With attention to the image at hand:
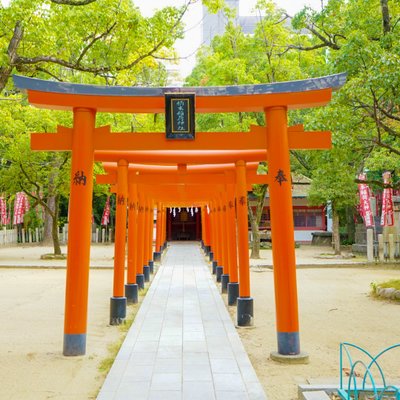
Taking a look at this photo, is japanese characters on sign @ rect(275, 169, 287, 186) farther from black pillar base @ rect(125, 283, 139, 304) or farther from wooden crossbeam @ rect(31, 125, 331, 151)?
black pillar base @ rect(125, 283, 139, 304)

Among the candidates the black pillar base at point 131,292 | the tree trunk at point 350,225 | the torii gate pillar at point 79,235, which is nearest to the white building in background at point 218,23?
the torii gate pillar at point 79,235

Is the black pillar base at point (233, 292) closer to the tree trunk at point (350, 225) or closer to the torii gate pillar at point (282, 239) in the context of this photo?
the torii gate pillar at point (282, 239)

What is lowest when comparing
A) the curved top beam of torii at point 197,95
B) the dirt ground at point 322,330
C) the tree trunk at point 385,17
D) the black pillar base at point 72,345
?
the dirt ground at point 322,330

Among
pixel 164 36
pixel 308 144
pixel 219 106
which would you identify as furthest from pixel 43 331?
pixel 164 36

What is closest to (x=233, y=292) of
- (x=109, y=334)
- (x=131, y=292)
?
(x=131, y=292)

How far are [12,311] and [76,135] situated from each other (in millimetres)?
5406

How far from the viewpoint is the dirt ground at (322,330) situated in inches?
222

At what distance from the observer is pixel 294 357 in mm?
6207

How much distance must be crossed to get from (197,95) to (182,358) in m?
3.71

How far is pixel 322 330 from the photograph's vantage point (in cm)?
831

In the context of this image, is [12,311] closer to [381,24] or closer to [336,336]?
[336,336]

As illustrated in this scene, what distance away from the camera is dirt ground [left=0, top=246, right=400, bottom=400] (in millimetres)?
5336

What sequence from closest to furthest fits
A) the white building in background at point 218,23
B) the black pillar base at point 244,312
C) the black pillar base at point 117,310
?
the black pillar base at point 244,312 < the black pillar base at point 117,310 < the white building in background at point 218,23

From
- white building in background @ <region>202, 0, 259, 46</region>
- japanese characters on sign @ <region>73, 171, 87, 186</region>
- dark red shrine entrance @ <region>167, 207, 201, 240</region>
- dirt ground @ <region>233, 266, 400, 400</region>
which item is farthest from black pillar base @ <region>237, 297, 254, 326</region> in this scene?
dark red shrine entrance @ <region>167, 207, 201, 240</region>
